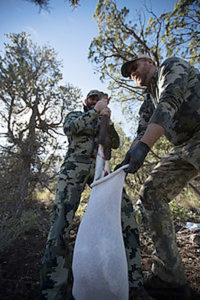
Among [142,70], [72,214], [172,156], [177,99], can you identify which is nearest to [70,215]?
[72,214]

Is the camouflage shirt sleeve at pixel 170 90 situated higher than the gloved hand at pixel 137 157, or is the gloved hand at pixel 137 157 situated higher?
the camouflage shirt sleeve at pixel 170 90

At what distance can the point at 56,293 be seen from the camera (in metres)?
1.27

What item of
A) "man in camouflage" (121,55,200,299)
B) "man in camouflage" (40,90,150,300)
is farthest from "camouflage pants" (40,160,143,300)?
"man in camouflage" (121,55,200,299)

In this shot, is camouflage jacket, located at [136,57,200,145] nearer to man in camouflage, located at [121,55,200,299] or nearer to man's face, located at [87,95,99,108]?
man in camouflage, located at [121,55,200,299]

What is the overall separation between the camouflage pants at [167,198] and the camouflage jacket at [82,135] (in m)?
0.80

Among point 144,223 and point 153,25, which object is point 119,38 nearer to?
point 153,25

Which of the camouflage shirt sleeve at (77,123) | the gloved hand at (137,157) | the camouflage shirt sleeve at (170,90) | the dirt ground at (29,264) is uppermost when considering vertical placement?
the camouflage shirt sleeve at (77,123)

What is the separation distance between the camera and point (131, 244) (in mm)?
1577

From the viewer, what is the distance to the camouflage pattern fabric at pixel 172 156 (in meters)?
1.33

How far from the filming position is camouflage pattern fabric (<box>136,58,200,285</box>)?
133 cm

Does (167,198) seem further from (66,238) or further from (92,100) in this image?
(92,100)

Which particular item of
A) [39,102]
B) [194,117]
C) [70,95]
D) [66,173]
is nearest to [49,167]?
[39,102]

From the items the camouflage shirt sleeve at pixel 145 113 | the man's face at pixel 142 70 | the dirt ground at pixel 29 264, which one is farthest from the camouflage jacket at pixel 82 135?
the dirt ground at pixel 29 264

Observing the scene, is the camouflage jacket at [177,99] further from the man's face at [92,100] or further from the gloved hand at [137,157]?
the man's face at [92,100]
